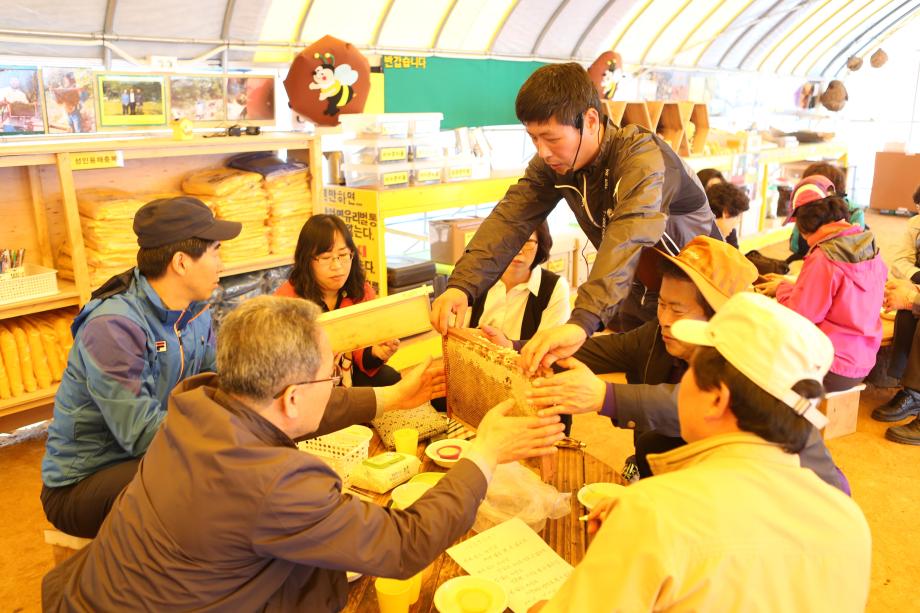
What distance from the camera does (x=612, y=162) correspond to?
251 centimetres

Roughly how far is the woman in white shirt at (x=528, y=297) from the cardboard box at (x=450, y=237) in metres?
1.78

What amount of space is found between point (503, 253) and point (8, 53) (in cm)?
496

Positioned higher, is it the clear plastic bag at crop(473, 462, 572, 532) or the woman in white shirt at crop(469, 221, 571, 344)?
the woman in white shirt at crop(469, 221, 571, 344)

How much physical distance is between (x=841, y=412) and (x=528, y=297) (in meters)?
2.42

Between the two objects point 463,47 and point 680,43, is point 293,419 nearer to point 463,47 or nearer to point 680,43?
point 463,47

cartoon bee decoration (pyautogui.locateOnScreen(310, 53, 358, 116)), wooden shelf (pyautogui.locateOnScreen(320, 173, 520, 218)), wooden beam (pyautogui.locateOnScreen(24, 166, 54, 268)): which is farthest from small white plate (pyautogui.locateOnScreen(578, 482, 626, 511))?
wooden beam (pyautogui.locateOnScreen(24, 166, 54, 268))

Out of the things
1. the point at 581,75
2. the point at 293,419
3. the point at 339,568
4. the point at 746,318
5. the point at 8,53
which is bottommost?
the point at 339,568

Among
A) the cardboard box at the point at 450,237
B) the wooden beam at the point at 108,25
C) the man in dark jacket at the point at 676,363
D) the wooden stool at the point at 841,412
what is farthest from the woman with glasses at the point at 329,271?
the wooden beam at the point at 108,25

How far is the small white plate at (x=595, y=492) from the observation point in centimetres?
204

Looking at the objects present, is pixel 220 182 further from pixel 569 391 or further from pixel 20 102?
pixel 569 391

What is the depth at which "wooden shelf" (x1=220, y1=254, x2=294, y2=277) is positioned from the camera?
4.29 m

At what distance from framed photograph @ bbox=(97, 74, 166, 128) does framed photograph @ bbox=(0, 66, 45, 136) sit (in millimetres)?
319

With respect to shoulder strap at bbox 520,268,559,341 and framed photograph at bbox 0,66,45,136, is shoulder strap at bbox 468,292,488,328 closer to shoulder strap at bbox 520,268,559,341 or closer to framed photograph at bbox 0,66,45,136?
shoulder strap at bbox 520,268,559,341

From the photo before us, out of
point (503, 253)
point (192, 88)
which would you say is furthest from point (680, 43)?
point (503, 253)
